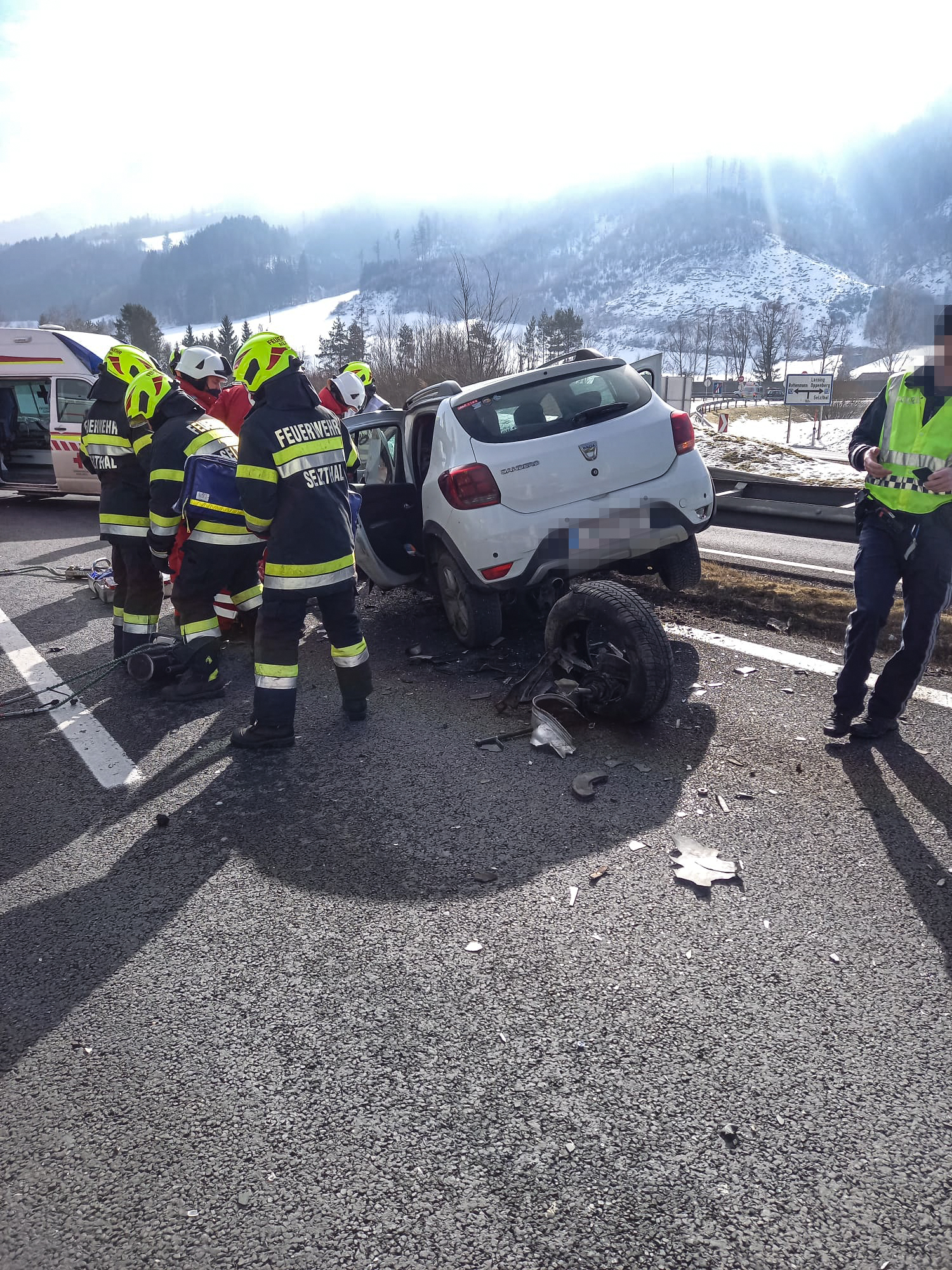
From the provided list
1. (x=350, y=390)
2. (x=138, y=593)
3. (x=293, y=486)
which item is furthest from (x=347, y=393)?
(x=293, y=486)

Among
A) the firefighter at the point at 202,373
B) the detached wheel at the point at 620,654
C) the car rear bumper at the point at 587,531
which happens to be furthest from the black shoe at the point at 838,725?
the firefighter at the point at 202,373

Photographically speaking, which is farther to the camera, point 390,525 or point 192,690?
point 390,525

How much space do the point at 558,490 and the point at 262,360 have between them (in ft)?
5.91

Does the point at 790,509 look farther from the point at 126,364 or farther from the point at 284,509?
the point at 126,364

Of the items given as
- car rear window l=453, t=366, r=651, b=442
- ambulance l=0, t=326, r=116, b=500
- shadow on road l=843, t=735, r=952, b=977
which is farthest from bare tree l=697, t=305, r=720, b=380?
shadow on road l=843, t=735, r=952, b=977

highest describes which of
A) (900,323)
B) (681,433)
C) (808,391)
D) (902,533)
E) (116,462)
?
(900,323)

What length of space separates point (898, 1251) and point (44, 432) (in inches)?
630

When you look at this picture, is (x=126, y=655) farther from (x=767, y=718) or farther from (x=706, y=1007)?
(x=706, y=1007)

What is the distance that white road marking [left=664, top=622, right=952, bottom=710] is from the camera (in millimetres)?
4391

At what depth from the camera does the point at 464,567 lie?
520 cm

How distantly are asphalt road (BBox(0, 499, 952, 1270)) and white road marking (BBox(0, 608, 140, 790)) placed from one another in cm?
13

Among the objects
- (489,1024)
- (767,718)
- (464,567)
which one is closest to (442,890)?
(489,1024)

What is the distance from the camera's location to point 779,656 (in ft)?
17.0

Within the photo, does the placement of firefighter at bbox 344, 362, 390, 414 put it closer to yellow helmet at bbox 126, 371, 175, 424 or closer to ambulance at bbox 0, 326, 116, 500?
yellow helmet at bbox 126, 371, 175, 424
